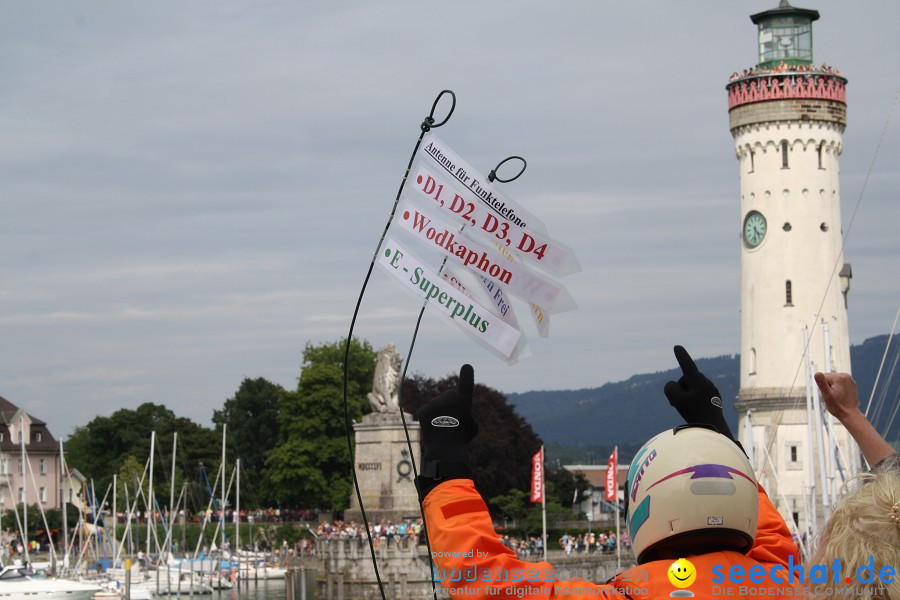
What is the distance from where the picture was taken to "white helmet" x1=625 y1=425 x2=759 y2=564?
4391mm

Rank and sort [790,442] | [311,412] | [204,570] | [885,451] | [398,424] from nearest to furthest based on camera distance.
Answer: [885,451], [398,424], [790,442], [204,570], [311,412]

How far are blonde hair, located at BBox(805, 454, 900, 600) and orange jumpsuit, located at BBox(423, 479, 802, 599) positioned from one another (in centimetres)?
50

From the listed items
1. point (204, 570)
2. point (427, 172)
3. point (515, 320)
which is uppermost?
point (427, 172)

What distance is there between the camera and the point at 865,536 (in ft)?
12.4

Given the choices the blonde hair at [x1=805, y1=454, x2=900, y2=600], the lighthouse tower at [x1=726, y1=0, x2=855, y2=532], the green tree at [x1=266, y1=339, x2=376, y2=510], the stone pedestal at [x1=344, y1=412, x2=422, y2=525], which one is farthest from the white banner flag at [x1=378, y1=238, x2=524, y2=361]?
the green tree at [x1=266, y1=339, x2=376, y2=510]

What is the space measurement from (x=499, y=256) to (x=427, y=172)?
1.98 feet

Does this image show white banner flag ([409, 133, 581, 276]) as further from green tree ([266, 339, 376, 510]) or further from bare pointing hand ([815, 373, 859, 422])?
green tree ([266, 339, 376, 510])

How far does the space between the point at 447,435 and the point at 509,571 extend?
60cm

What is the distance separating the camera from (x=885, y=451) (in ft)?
16.2

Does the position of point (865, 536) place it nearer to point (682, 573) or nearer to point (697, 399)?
point (682, 573)

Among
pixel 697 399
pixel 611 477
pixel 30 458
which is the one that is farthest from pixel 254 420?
pixel 697 399

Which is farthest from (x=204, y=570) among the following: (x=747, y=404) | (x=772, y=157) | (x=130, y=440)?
(x=130, y=440)

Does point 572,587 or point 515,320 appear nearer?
point 572,587

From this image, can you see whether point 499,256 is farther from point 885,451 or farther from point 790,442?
point 790,442
